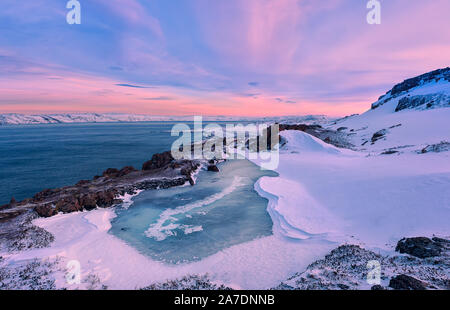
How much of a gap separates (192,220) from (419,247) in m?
11.9

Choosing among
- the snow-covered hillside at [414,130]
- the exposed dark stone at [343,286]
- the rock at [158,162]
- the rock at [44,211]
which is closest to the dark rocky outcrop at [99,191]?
the rock at [44,211]

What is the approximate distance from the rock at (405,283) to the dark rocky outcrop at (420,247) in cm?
233

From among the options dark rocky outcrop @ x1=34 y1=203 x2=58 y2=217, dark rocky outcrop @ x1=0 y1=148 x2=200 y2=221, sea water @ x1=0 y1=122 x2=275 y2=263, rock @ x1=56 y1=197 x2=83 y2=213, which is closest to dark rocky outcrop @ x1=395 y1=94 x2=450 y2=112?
sea water @ x1=0 y1=122 x2=275 y2=263

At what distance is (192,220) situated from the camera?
1464 cm

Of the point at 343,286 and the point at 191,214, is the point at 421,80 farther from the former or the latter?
the point at 343,286

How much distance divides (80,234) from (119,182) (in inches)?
389

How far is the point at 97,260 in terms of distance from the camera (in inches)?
400

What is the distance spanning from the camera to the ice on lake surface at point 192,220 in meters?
11.4

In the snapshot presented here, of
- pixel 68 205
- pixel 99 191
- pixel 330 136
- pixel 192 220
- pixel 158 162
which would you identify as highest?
pixel 330 136

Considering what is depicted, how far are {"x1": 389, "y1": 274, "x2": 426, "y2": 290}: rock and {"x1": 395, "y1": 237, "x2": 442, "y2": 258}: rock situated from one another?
2329 millimetres

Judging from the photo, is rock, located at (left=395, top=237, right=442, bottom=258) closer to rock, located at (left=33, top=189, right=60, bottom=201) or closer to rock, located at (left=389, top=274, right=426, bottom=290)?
rock, located at (left=389, top=274, right=426, bottom=290)

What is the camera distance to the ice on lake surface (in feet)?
37.4

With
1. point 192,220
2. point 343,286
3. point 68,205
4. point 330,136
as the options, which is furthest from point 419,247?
point 330,136

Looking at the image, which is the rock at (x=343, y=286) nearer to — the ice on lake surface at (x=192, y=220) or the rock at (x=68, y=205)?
the ice on lake surface at (x=192, y=220)
